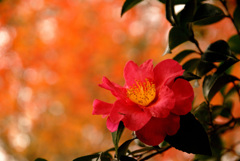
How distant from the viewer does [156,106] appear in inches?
11.2

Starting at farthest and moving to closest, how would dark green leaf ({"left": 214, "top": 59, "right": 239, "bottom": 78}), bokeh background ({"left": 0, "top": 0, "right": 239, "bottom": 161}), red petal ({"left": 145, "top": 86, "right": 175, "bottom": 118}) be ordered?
bokeh background ({"left": 0, "top": 0, "right": 239, "bottom": 161}), dark green leaf ({"left": 214, "top": 59, "right": 239, "bottom": 78}), red petal ({"left": 145, "top": 86, "right": 175, "bottom": 118})

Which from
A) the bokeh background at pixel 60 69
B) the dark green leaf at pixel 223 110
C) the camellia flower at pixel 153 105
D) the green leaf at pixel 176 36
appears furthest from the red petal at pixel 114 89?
the bokeh background at pixel 60 69

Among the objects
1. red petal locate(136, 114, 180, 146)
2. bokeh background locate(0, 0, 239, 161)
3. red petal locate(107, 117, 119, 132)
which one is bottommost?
red petal locate(136, 114, 180, 146)

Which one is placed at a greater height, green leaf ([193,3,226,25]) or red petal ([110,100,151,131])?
green leaf ([193,3,226,25])

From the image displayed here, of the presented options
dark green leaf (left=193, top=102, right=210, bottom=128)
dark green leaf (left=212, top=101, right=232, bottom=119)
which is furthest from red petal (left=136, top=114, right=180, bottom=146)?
dark green leaf (left=212, top=101, right=232, bottom=119)

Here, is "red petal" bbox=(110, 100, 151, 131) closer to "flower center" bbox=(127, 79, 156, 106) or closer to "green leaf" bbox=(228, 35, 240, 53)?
"flower center" bbox=(127, 79, 156, 106)

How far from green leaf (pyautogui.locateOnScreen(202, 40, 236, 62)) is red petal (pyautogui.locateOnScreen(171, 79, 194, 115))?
0.14 meters

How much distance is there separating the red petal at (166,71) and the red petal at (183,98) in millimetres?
16

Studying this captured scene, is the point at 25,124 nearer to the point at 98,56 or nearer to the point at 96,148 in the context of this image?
the point at 96,148

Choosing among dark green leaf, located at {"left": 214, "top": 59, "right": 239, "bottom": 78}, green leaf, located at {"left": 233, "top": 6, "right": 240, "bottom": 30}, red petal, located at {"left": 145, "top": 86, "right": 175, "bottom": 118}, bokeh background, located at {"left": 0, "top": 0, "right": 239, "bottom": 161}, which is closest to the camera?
red petal, located at {"left": 145, "top": 86, "right": 175, "bottom": 118}

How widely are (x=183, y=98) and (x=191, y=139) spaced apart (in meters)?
0.05

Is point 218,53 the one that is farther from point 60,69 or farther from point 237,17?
point 60,69

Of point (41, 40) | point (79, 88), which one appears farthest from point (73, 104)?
point (41, 40)

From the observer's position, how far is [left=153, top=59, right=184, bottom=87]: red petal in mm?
308
